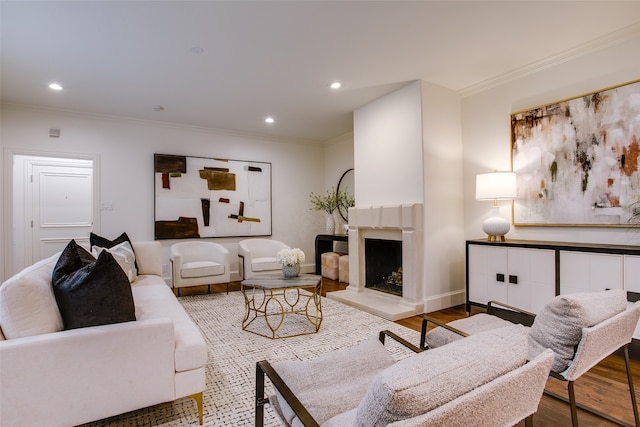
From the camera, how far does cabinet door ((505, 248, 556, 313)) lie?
111 inches

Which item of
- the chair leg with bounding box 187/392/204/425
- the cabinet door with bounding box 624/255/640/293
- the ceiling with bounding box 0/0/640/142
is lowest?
the chair leg with bounding box 187/392/204/425

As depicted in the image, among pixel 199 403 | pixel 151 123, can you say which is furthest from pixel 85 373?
pixel 151 123

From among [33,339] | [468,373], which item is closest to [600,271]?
[468,373]

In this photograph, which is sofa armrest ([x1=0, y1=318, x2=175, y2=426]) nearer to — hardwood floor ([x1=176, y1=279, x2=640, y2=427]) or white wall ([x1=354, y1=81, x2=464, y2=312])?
hardwood floor ([x1=176, y1=279, x2=640, y2=427])

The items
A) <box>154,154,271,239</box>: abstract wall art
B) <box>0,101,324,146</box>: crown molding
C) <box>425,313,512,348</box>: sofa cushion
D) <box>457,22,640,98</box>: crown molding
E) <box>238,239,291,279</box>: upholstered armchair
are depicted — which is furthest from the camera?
<box>154,154,271,239</box>: abstract wall art

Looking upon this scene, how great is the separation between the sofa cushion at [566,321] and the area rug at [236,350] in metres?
1.25

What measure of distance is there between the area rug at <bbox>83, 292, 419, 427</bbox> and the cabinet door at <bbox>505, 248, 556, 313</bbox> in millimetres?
1076

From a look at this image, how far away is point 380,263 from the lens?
4.45m

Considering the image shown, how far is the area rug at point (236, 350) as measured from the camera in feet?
5.78

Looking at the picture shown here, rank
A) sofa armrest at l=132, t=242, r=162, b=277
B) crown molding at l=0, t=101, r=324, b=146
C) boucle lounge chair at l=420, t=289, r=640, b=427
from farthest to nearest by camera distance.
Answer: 1. crown molding at l=0, t=101, r=324, b=146
2. sofa armrest at l=132, t=242, r=162, b=277
3. boucle lounge chair at l=420, t=289, r=640, b=427

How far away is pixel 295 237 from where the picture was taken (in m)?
6.22

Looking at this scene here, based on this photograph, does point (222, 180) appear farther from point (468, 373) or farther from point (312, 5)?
point (468, 373)

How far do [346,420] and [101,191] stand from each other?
494cm

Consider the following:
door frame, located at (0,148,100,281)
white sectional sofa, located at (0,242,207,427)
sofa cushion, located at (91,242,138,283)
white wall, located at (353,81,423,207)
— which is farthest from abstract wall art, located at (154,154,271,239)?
white sectional sofa, located at (0,242,207,427)
